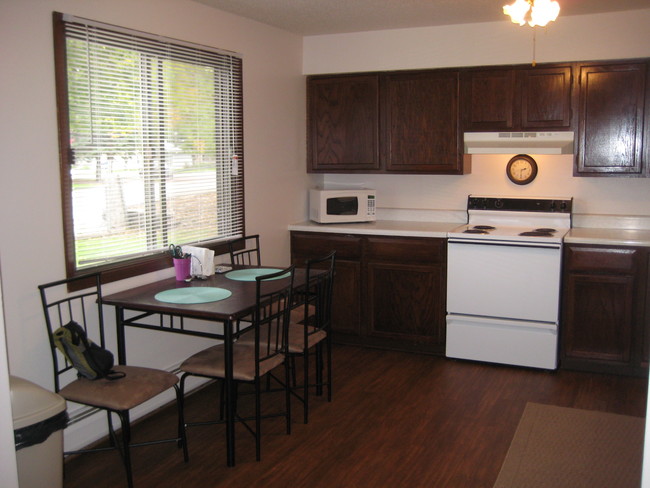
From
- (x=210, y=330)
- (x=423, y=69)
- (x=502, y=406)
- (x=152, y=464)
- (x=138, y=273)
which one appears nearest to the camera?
(x=152, y=464)

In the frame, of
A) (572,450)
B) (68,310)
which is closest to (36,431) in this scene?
(68,310)

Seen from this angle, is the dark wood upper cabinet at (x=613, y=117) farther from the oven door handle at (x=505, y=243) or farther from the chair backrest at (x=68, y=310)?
the chair backrest at (x=68, y=310)

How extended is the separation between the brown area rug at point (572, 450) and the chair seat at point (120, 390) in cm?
158

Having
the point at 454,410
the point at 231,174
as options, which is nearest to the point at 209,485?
the point at 454,410

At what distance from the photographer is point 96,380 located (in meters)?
2.83

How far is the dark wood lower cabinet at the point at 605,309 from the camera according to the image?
4074 mm

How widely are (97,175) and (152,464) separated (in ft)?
4.67

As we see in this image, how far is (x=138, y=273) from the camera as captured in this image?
3.44 metres

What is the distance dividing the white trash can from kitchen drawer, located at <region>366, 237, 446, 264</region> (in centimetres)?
277

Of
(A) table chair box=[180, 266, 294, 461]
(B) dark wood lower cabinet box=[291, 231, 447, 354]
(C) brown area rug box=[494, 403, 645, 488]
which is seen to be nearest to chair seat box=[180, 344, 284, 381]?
(A) table chair box=[180, 266, 294, 461]

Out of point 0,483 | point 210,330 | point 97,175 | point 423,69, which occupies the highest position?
point 423,69

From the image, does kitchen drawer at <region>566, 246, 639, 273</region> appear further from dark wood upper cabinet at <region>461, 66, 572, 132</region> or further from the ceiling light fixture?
the ceiling light fixture

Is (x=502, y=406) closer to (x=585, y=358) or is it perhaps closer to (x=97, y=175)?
(x=585, y=358)

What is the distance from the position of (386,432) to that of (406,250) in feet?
5.18
